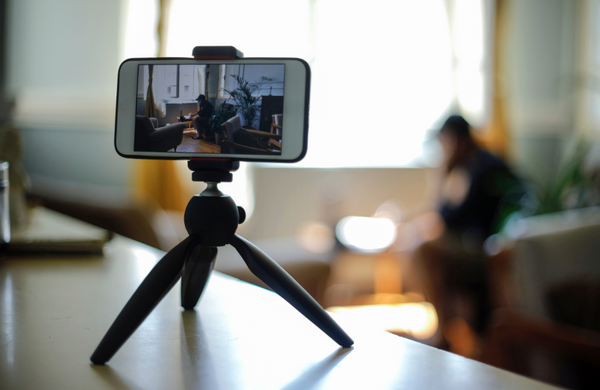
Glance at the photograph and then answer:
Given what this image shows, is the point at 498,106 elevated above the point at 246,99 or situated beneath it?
elevated above

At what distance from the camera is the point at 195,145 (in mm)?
466

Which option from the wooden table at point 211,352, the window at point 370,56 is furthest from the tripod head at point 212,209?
the window at point 370,56

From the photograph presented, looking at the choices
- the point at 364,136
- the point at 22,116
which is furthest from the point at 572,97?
the point at 22,116

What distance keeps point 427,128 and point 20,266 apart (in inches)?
136

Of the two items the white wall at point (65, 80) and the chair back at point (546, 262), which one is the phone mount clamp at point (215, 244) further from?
the white wall at point (65, 80)

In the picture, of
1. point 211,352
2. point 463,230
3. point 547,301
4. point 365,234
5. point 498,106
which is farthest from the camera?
point 498,106

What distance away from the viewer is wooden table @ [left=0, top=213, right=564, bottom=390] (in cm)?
39

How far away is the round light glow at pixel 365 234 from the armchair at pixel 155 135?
8.14ft

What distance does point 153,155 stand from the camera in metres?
0.47

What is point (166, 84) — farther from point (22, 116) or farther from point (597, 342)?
point (22, 116)

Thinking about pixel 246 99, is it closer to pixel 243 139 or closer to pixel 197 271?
pixel 243 139

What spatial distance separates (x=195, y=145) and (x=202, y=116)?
0.09 ft

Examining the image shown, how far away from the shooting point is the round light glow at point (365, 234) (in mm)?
2941

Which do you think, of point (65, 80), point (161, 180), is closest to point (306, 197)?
point (161, 180)
